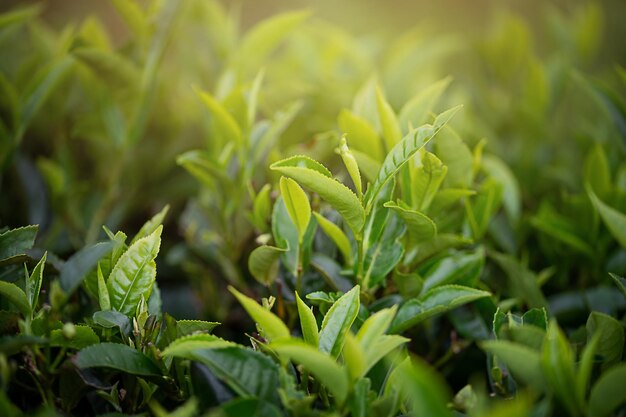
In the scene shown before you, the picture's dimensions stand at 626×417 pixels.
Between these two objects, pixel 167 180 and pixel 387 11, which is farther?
pixel 387 11

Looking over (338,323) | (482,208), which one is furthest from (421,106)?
(338,323)

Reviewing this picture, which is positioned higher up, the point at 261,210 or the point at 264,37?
the point at 264,37

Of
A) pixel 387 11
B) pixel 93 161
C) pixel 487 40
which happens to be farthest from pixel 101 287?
pixel 387 11

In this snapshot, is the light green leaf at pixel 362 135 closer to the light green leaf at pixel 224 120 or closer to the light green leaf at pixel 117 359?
the light green leaf at pixel 224 120

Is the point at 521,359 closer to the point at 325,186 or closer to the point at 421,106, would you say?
the point at 325,186

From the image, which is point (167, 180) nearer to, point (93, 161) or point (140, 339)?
point (93, 161)
